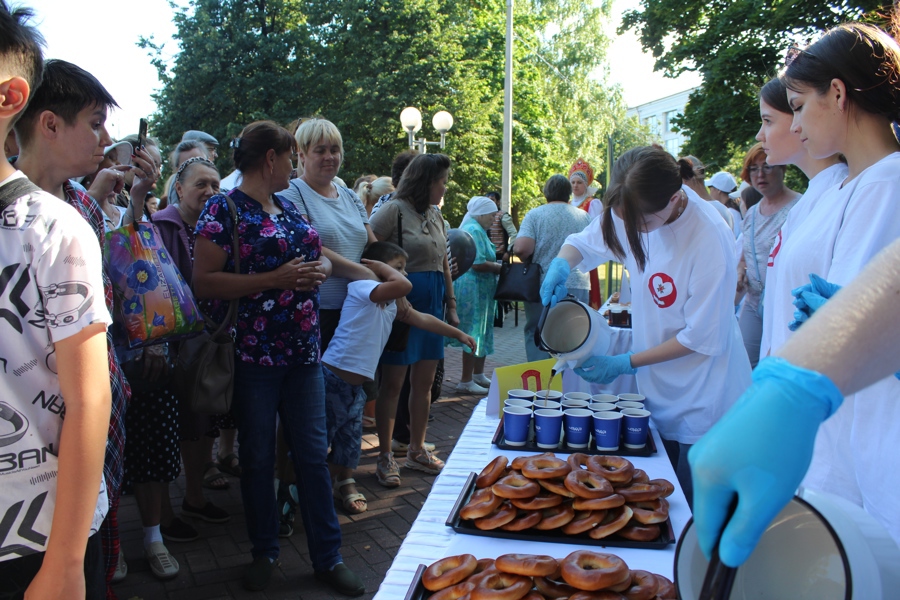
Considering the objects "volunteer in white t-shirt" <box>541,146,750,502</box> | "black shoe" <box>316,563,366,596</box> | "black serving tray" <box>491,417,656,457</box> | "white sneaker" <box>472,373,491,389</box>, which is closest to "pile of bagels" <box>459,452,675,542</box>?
"black serving tray" <box>491,417,656,457</box>

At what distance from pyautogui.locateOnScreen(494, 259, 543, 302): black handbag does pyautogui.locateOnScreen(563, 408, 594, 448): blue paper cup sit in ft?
11.2

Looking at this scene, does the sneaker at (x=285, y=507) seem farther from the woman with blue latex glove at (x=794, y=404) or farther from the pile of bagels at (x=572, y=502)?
the woman with blue latex glove at (x=794, y=404)

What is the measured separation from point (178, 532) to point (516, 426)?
2011 mm

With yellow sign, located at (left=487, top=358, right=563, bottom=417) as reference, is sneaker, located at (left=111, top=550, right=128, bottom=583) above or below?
below

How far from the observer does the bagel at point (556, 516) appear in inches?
57.1

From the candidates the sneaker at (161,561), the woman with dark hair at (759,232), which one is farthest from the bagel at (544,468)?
the woman with dark hair at (759,232)

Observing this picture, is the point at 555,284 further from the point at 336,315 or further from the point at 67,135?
the point at 67,135

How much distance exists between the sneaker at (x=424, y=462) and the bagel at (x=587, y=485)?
261cm

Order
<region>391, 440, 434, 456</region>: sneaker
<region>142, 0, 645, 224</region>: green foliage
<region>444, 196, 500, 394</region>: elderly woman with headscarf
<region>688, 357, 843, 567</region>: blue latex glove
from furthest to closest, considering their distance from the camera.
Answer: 1. <region>142, 0, 645, 224</region>: green foliage
2. <region>444, 196, 500, 394</region>: elderly woman with headscarf
3. <region>391, 440, 434, 456</region>: sneaker
4. <region>688, 357, 843, 567</region>: blue latex glove

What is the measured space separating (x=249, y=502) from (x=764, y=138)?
2341 millimetres

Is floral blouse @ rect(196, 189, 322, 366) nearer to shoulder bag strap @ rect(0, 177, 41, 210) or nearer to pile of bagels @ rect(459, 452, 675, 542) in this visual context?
pile of bagels @ rect(459, 452, 675, 542)

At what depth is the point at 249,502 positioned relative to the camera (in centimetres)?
263

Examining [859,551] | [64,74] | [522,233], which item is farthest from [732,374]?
[522,233]

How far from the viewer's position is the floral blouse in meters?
2.49
